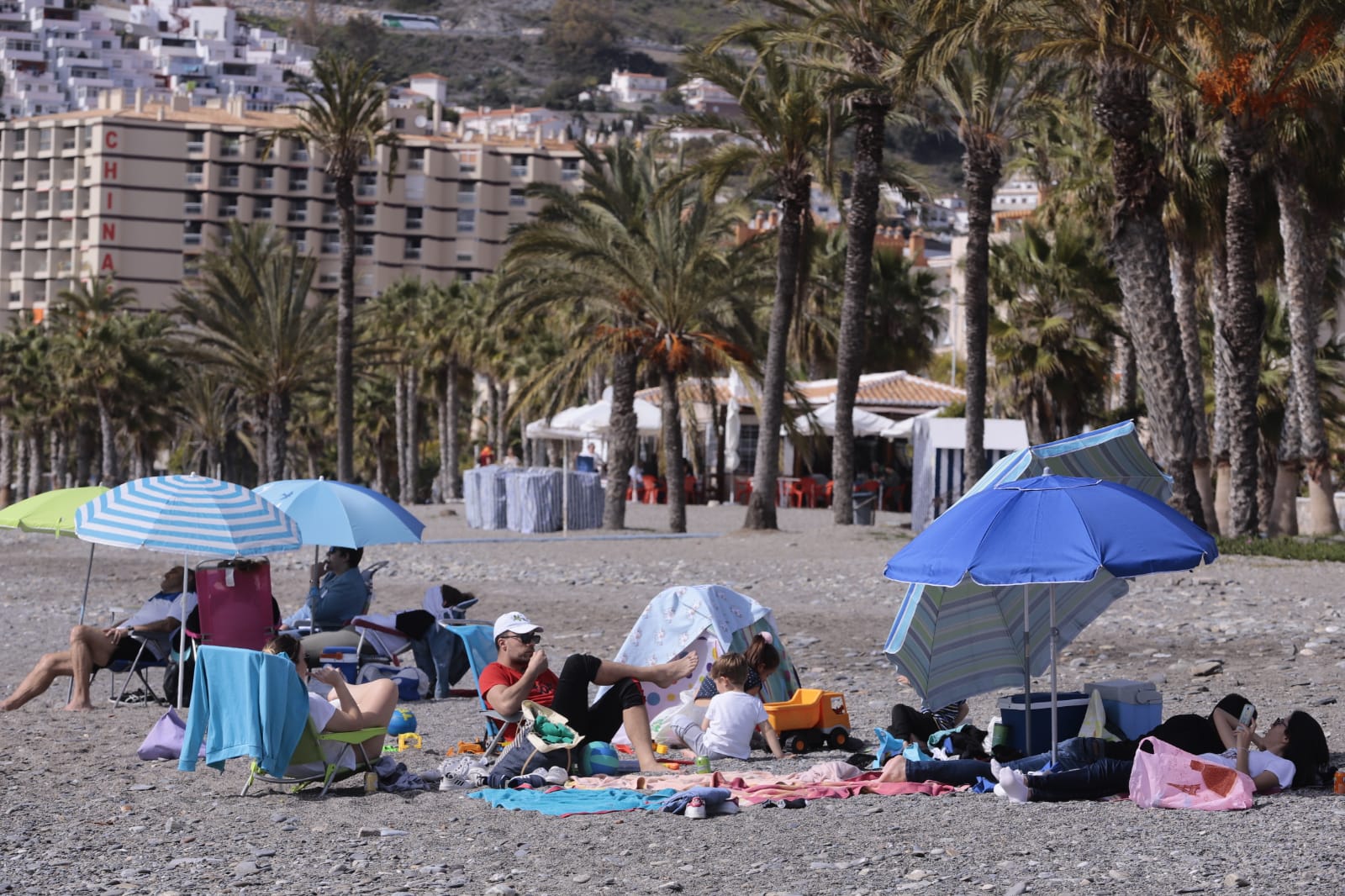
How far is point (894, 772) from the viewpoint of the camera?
768cm

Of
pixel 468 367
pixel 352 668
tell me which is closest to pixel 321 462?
pixel 468 367

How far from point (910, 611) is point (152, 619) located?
4943mm

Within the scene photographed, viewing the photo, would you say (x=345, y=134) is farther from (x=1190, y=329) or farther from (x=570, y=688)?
(x=570, y=688)

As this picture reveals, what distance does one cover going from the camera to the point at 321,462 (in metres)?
88.4

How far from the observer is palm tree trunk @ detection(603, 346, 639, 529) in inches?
1149

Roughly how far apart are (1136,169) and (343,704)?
44.5ft

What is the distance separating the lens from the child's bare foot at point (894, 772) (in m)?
7.66

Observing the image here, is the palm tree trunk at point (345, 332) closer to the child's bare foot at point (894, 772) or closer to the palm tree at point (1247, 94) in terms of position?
the palm tree at point (1247, 94)

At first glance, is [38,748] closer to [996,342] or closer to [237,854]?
[237,854]

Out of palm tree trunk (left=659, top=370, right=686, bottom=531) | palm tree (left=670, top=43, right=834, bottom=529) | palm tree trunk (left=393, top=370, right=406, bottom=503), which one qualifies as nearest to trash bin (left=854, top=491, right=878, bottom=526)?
palm tree (left=670, top=43, right=834, bottom=529)

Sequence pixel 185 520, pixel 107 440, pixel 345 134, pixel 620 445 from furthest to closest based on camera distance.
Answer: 1. pixel 107 440
2. pixel 345 134
3. pixel 620 445
4. pixel 185 520

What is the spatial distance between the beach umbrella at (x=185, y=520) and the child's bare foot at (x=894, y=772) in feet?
13.4

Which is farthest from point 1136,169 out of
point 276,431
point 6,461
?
point 6,461

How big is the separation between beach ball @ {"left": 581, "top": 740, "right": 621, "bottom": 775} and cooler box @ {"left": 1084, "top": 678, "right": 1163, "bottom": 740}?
7.45ft
